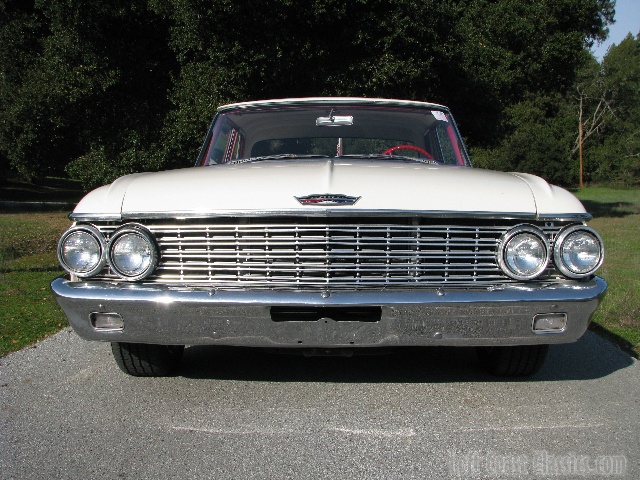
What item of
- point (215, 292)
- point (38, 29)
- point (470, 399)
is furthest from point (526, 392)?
point (38, 29)

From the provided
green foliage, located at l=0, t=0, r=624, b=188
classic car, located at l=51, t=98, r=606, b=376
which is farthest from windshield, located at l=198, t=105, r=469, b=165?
green foliage, located at l=0, t=0, r=624, b=188

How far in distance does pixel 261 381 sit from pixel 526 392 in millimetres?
1502

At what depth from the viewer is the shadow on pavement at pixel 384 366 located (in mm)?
4152

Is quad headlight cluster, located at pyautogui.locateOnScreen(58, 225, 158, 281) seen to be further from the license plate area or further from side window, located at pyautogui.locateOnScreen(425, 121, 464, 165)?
side window, located at pyautogui.locateOnScreen(425, 121, 464, 165)

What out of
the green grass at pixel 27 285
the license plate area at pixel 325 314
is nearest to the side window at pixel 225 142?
the license plate area at pixel 325 314

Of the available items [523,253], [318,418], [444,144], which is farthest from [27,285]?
[523,253]

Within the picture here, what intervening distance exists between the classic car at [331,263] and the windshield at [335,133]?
1.16 meters

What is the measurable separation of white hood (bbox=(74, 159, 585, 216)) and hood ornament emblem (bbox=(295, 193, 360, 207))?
2 cm

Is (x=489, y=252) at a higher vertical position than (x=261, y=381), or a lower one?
higher

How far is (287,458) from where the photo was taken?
2980 millimetres

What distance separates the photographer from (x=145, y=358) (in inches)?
156

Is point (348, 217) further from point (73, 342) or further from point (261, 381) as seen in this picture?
point (73, 342)

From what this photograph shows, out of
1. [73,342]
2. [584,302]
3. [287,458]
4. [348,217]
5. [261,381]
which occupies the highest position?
[348,217]

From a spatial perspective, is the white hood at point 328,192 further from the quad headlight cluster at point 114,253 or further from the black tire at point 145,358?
the black tire at point 145,358
